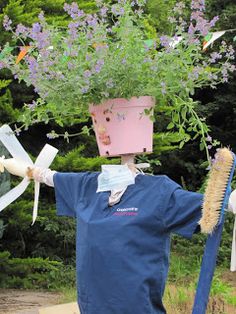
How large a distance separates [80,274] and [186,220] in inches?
19.8

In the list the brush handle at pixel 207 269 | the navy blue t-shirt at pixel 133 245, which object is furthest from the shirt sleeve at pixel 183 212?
the brush handle at pixel 207 269

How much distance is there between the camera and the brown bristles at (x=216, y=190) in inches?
85.7

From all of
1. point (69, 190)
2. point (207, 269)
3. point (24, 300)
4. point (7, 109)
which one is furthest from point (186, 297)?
point (7, 109)

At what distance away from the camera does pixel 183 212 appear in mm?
2334

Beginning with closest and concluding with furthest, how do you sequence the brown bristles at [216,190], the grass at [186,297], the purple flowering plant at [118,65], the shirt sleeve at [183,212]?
1. the brown bristles at [216,190]
2. the shirt sleeve at [183,212]
3. the purple flowering plant at [118,65]
4. the grass at [186,297]

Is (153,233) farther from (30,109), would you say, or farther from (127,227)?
(30,109)

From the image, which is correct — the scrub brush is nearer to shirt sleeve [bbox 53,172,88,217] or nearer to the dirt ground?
shirt sleeve [bbox 53,172,88,217]

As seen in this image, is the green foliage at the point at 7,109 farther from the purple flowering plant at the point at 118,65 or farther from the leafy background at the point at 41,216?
the purple flowering plant at the point at 118,65

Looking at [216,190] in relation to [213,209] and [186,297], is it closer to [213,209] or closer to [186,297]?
[213,209]

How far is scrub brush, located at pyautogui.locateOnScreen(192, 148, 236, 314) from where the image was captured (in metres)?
2.18

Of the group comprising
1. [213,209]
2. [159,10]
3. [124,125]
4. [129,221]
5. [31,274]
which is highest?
[159,10]

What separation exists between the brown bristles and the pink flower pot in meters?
0.44

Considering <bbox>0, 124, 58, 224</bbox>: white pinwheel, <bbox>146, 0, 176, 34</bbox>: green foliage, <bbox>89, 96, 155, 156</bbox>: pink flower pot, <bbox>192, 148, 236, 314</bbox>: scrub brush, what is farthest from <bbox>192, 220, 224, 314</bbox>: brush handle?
<bbox>146, 0, 176, 34</bbox>: green foliage

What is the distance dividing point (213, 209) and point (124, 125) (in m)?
0.58
